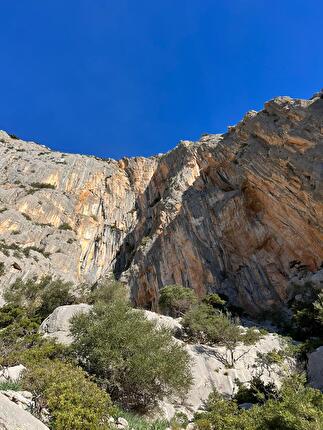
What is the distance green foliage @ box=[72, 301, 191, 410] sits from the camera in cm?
1873

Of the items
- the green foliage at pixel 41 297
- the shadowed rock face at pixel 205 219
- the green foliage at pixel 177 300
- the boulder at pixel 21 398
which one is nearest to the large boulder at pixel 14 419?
the boulder at pixel 21 398

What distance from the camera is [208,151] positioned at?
63500 mm

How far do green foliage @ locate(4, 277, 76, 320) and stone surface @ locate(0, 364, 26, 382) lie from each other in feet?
81.5

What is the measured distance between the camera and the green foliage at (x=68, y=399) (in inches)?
410

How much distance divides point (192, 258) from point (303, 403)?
4132 centimetres

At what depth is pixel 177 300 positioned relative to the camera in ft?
132

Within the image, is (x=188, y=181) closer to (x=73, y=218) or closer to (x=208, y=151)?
(x=208, y=151)

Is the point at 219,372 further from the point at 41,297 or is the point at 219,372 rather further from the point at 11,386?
the point at 41,297

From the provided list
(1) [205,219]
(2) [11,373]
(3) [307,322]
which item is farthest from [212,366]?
→ (1) [205,219]

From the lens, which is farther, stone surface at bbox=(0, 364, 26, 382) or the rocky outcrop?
the rocky outcrop

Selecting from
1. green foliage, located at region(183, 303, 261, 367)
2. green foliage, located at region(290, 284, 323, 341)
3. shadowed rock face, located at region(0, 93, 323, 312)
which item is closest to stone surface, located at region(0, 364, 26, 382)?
green foliage, located at region(183, 303, 261, 367)

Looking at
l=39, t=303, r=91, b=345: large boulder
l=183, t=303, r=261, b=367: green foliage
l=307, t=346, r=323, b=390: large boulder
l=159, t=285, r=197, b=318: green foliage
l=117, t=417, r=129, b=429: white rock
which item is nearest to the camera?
l=117, t=417, r=129, b=429: white rock

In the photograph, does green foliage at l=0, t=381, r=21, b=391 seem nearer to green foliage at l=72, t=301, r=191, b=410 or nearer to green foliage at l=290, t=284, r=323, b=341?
green foliage at l=72, t=301, r=191, b=410

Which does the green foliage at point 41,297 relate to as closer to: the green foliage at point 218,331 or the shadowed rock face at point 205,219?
the shadowed rock face at point 205,219
